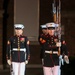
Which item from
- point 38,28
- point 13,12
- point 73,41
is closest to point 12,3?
point 13,12

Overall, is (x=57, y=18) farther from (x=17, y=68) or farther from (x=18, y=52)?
(x=17, y=68)

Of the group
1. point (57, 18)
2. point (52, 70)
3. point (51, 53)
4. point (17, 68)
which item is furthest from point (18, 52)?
point (57, 18)

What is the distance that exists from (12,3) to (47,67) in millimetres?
8440

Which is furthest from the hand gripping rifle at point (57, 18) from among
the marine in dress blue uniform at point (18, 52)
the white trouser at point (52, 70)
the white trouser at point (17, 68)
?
the white trouser at point (17, 68)

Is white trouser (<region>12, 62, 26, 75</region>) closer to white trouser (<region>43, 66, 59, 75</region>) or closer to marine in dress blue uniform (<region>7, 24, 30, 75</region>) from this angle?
marine in dress blue uniform (<region>7, 24, 30, 75</region>)

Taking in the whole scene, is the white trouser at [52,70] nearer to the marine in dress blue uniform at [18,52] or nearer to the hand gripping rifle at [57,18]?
the hand gripping rifle at [57,18]

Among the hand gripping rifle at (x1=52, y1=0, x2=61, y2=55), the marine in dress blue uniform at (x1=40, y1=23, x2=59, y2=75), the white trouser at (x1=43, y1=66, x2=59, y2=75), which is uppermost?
the hand gripping rifle at (x1=52, y1=0, x2=61, y2=55)

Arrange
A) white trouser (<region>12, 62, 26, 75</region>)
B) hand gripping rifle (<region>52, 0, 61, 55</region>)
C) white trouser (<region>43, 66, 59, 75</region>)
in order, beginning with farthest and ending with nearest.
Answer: hand gripping rifle (<region>52, 0, 61, 55</region>), white trouser (<region>12, 62, 26, 75</region>), white trouser (<region>43, 66, 59, 75</region>)

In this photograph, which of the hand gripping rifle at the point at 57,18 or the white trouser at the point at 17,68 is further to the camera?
the hand gripping rifle at the point at 57,18

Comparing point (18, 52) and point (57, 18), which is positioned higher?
point (57, 18)

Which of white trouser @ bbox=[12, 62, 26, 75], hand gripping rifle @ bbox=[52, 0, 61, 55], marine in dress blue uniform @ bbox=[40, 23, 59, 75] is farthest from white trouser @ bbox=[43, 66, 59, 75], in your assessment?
white trouser @ bbox=[12, 62, 26, 75]

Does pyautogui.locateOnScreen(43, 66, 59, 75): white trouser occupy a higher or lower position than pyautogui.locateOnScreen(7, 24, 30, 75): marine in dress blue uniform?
lower

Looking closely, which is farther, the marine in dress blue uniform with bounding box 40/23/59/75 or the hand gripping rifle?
the hand gripping rifle

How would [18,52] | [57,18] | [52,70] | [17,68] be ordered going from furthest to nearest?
[57,18], [18,52], [17,68], [52,70]
